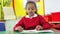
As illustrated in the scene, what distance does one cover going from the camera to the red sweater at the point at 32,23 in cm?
120

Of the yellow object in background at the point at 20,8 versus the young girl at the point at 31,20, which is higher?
the yellow object in background at the point at 20,8

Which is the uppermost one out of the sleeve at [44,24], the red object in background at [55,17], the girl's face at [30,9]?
the girl's face at [30,9]

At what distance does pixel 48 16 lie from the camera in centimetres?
128

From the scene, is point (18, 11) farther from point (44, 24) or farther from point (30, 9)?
point (44, 24)

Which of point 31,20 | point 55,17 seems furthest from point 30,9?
point 55,17

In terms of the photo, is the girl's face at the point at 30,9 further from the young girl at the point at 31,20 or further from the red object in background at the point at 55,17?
the red object in background at the point at 55,17

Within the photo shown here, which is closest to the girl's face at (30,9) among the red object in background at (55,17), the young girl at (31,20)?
the young girl at (31,20)

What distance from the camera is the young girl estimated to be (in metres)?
1.20

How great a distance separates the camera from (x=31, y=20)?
1.22 meters

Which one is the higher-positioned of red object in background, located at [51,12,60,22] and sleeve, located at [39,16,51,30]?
red object in background, located at [51,12,60,22]

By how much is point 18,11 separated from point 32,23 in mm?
179

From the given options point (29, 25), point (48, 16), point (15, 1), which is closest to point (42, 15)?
point (48, 16)

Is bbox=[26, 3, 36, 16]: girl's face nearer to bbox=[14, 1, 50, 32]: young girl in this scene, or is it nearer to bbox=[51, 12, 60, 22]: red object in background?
bbox=[14, 1, 50, 32]: young girl

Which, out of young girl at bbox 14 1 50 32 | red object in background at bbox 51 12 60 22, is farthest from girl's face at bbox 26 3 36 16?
red object in background at bbox 51 12 60 22
